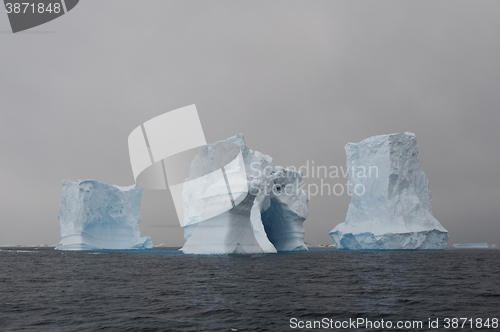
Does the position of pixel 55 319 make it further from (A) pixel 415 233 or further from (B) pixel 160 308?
(A) pixel 415 233

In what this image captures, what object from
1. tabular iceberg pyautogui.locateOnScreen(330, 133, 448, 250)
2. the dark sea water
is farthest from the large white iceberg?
the dark sea water

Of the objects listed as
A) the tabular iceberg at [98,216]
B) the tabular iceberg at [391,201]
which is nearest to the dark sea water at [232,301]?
the tabular iceberg at [391,201]

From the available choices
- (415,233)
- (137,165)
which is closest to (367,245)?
(415,233)

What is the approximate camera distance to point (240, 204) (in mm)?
21812

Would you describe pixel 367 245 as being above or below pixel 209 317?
below

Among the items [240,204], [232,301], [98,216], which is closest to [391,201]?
[240,204]

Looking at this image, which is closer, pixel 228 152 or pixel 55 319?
pixel 55 319

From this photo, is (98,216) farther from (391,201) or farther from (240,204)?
(391,201)

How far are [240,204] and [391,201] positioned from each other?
55.2 ft

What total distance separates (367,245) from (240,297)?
27341 mm

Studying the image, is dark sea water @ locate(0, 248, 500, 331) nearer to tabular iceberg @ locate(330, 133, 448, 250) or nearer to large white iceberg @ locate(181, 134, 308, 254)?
large white iceberg @ locate(181, 134, 308, 254)

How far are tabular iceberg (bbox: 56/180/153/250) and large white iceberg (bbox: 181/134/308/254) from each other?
1137cm

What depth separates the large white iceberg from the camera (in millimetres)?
22625

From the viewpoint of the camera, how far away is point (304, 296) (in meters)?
9.84
